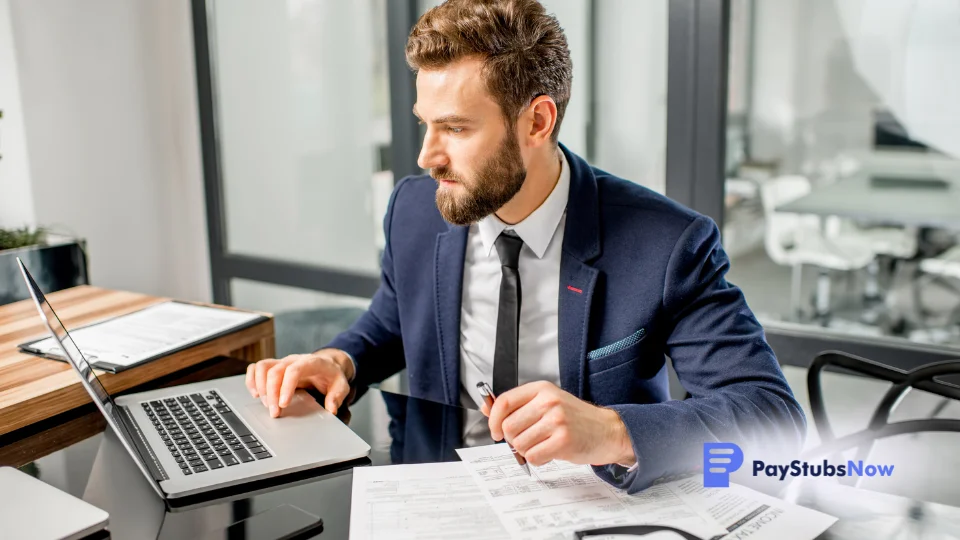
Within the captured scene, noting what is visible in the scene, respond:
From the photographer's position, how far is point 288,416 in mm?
1251

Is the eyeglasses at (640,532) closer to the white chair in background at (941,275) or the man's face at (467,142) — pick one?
the man's face at (467,142)

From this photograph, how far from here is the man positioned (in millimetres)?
1289

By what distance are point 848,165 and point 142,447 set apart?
2.05 metres

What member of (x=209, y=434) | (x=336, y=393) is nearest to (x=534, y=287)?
(x=336, y=393)

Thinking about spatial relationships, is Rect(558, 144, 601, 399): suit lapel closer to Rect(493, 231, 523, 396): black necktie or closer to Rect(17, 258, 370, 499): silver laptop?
Rect(493, 231, 523, 396): black necktie

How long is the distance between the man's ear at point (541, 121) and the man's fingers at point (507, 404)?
1.84 ft

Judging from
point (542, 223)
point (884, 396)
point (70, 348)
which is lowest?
point (884, 396)

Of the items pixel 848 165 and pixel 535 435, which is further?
pixel 848 165

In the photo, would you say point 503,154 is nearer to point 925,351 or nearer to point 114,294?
point 114,294

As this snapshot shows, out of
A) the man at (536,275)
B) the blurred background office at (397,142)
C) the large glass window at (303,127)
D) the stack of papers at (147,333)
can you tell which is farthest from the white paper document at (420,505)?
the large glass window at (303,127)

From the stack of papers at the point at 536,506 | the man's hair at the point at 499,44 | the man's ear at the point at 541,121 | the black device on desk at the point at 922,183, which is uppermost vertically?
the man's hair at the point at 499,44

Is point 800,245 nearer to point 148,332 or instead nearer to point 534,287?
point 534,287

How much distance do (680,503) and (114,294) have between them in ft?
5.07

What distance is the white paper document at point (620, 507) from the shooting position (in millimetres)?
910
